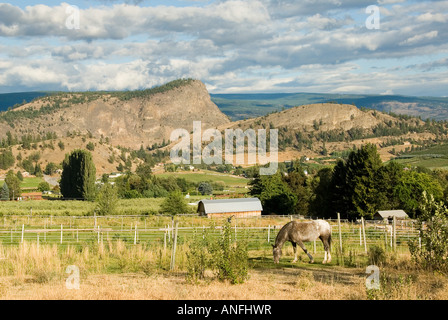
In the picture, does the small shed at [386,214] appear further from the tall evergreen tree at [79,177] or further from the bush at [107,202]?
the tall evergreen tree at [79,177]

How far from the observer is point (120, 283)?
1195cm

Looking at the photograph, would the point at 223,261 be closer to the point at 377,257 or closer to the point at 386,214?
the point at 377,257

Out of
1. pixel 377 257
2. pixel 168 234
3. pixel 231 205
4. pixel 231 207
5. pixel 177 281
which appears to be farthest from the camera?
pixel 231 205

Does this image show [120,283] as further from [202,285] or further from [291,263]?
[291,263]

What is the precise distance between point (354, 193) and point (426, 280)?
43366 millimetres

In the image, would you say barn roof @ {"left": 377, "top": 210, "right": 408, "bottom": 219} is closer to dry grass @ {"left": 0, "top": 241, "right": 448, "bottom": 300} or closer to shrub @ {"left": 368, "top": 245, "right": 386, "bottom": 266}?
shrub @ {"left": 368, "top": 245, "right": 386, "bottom": 266}

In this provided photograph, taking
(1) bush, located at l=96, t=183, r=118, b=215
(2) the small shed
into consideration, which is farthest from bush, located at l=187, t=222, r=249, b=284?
(2) the small shed

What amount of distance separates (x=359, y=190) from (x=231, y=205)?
62.4 ft

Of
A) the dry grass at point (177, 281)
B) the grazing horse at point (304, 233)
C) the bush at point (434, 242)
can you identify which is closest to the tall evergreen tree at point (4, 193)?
the dry grass at point (177, 281)

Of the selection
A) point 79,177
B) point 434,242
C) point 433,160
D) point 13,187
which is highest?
point 433,160

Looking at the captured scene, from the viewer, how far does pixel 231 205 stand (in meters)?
64.7

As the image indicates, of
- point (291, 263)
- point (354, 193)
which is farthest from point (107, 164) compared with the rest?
point (291, 263)

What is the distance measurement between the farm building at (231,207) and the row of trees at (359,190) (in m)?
4.72

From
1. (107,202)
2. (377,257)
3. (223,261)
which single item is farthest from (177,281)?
(107,202)
